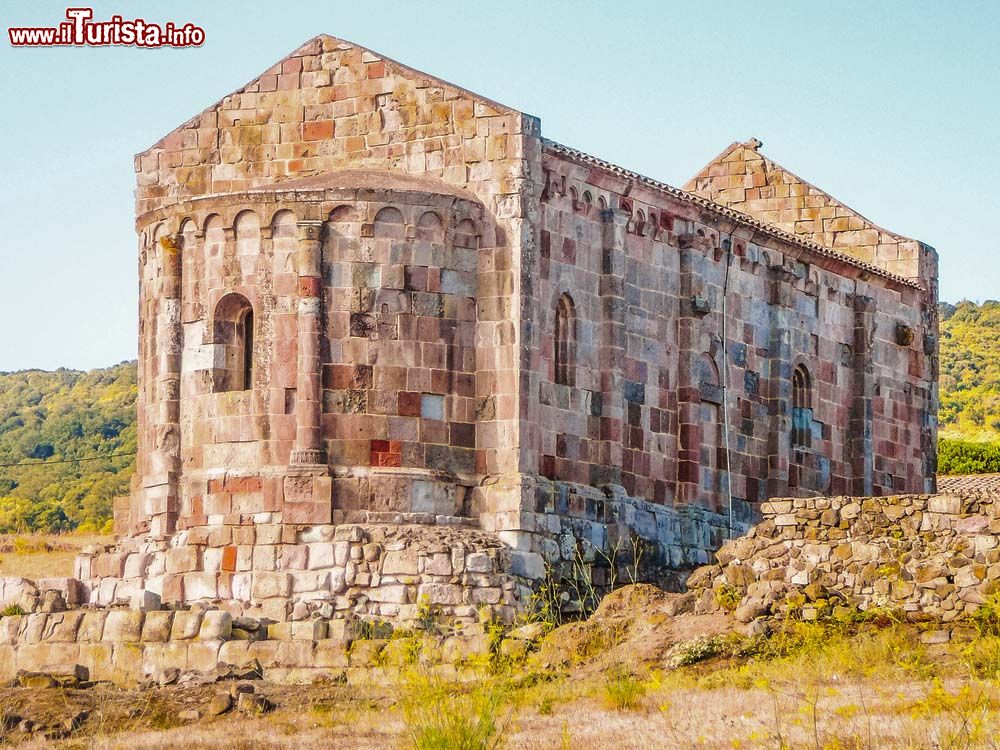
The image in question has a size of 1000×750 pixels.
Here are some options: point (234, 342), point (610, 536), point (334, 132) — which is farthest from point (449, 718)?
point (334, 132)

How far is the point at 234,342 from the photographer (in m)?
29.3

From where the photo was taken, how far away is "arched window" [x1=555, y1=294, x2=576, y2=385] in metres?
30.3

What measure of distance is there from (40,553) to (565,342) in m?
17.3

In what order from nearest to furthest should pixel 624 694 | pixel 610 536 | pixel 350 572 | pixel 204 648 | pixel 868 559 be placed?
pixel 624 694 < pixel 868 559 < pixel 204 648 < pixel 350 572 < pixel 610 536

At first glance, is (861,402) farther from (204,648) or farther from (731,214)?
(204,648)

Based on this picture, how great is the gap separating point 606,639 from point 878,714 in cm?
663

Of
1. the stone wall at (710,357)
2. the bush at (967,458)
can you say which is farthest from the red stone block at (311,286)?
the bush at (967,458)

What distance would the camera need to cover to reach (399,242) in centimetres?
2873

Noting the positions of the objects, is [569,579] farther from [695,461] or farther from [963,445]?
[963,445]

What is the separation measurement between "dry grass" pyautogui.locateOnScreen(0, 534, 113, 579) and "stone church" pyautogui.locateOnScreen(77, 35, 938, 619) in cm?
907

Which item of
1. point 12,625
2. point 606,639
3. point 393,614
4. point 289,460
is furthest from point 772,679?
point 12,625

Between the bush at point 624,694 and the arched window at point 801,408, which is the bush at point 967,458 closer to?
the arched window at point 801,408

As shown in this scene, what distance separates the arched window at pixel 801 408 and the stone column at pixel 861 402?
1.52 m

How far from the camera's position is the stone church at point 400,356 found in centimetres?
2812
